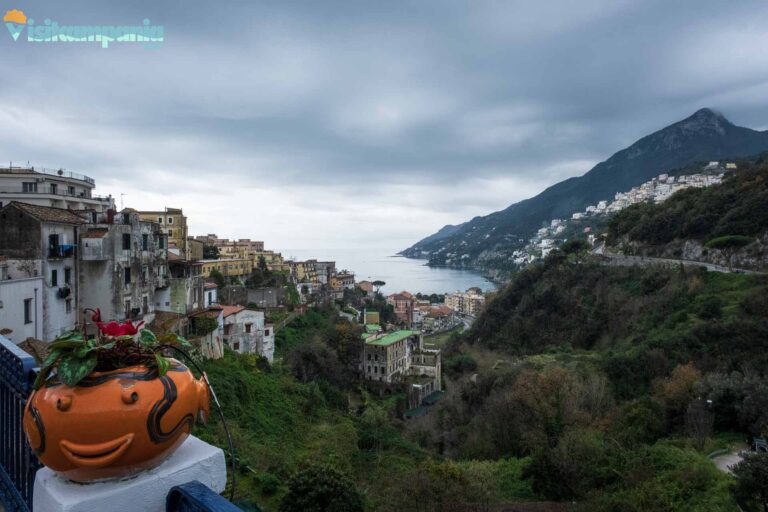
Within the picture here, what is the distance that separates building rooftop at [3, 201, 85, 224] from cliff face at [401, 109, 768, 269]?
109443 mm

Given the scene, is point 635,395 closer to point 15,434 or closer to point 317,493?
point 317,493

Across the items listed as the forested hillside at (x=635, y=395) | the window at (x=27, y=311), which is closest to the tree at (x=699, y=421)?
the forested hillside at (x=635, y=395)

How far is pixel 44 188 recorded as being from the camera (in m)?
23.5

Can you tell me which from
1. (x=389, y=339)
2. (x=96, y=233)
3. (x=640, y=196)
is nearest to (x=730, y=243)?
(x=389, y=339)

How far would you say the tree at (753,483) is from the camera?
748 cm

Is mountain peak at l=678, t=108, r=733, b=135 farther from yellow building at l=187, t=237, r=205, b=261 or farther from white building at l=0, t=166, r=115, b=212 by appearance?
white building at l=0, t=166, r=115, b=212

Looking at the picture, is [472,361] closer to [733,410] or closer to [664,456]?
[733,410]

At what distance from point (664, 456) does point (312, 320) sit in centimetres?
2515

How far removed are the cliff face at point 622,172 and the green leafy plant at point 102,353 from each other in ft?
386

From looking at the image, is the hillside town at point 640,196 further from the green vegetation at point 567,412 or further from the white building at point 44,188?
the white building at point 44,188

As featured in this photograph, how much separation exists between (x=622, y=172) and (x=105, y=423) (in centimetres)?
16254

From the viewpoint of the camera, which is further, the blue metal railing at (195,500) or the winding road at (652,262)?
the winding road at (652,262)

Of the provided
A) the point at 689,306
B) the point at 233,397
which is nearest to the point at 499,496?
the point at 233,397

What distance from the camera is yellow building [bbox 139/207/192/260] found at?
2866 centimetres
